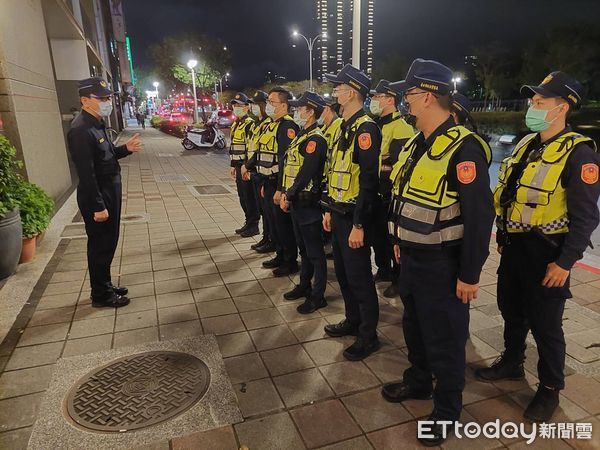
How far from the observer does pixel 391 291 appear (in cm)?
457

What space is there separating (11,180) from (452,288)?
537cm

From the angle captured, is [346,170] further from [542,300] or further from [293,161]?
[542,300]

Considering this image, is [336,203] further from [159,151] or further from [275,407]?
[159,151]

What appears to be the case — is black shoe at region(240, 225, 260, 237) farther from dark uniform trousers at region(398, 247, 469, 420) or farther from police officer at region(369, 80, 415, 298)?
dark uniform trousers at region(398, 247, 469, 420)

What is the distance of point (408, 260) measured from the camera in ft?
8.05

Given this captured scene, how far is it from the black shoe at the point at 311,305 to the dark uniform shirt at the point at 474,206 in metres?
2.14

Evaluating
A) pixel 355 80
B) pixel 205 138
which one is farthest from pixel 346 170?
pixel 205 138

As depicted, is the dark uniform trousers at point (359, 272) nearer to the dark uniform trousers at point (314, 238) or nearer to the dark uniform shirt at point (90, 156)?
the dark uniform trousers at point (314, 238)

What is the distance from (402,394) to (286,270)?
255cm

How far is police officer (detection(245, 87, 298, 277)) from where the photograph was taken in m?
4.86

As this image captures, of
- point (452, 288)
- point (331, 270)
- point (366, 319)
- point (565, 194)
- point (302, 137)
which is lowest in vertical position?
point (331, 270)

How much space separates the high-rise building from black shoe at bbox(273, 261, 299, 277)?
84.8 m

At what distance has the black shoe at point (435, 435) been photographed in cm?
245

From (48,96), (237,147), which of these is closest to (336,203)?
(237,147)
